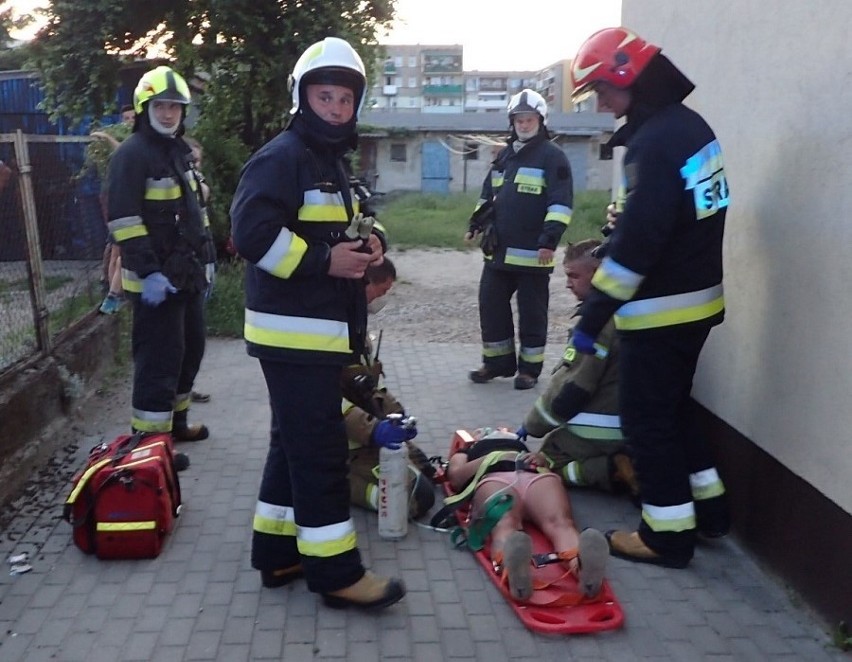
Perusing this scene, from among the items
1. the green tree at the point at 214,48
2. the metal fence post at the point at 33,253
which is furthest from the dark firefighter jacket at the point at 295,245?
the green tree at the point at 214,48

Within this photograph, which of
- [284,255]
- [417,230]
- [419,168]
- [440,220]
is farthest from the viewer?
[419,168]

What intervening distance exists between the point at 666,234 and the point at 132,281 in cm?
281

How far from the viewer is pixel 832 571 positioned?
10.8ft

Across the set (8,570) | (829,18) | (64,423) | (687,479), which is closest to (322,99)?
(829,18)

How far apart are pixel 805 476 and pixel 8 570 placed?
347 cm

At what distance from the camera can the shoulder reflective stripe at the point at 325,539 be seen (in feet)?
11.0

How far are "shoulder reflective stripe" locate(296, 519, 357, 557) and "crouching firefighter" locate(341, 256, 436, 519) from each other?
599 millimetres

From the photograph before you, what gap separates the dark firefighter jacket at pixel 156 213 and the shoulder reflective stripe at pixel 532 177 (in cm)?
266

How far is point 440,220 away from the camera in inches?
863

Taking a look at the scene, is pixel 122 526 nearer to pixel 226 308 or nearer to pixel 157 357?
pixel 157 357

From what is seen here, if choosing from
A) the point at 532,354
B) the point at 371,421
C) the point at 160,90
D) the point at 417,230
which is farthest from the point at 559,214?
the point at 417,230

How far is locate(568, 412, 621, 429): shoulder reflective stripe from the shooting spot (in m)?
4.49

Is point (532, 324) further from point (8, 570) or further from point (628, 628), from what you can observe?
point (8, 570)

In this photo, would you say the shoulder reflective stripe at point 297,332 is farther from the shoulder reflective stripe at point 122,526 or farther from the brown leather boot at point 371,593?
the shoulder reflective stripe at point 122,526
